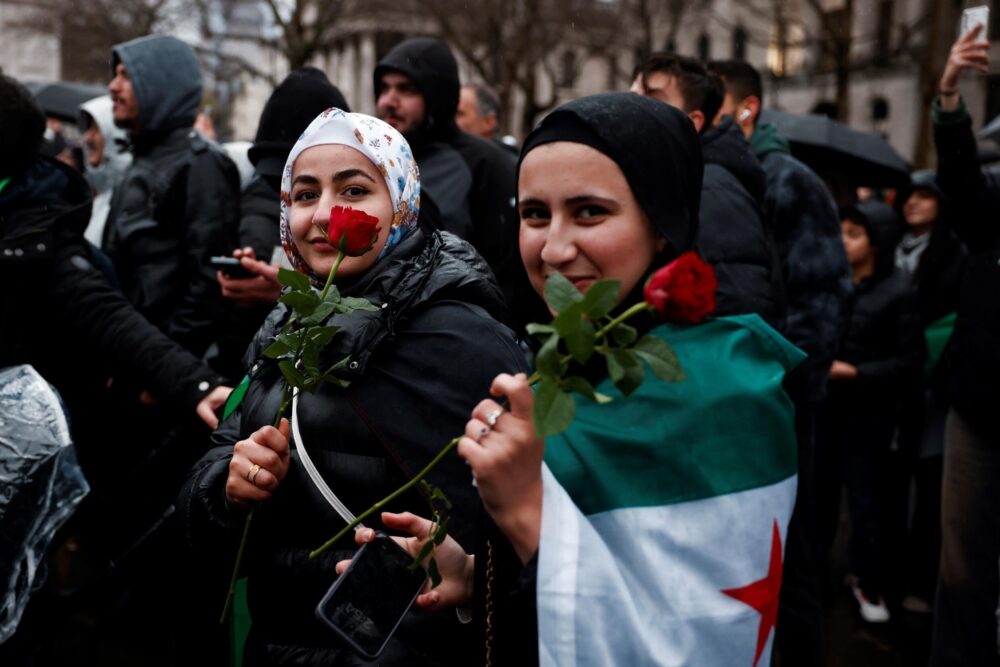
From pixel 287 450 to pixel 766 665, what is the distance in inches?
40.7

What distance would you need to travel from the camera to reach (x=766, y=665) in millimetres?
1960

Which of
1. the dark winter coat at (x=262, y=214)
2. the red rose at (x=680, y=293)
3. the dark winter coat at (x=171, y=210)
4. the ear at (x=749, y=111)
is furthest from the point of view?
the ear at (x=749, y=111)

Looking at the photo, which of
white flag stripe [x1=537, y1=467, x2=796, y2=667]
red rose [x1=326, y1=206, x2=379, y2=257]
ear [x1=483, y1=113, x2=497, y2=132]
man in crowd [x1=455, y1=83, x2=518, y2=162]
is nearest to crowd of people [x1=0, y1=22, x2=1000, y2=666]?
white flag stripe [x1=537, y1=467, x2=796, y2=667]

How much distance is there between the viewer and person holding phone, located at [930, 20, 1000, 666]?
427cm

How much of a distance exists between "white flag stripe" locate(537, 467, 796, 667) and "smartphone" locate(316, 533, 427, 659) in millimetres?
301

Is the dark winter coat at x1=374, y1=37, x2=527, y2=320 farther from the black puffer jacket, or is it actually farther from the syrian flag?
the syrian flag

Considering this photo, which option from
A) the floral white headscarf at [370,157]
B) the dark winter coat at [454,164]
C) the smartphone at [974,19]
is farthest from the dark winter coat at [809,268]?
the floral white headscarf at [370,157]

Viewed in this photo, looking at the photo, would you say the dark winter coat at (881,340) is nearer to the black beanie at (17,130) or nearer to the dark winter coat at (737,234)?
the dark winter coat at (737,234)

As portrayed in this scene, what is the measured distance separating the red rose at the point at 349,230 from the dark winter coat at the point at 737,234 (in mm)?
1802

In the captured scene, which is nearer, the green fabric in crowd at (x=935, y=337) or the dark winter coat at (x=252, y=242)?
the dark winter coat at (x=252, y=242)

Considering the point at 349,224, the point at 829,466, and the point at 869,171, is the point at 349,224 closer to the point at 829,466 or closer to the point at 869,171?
the point at 829,466

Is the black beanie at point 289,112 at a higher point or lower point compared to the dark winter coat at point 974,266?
higher

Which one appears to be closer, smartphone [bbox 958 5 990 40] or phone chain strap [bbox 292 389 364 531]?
phone chain strap [bbox 292 389 364 531]

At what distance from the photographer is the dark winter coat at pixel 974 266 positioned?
4.26 meters
